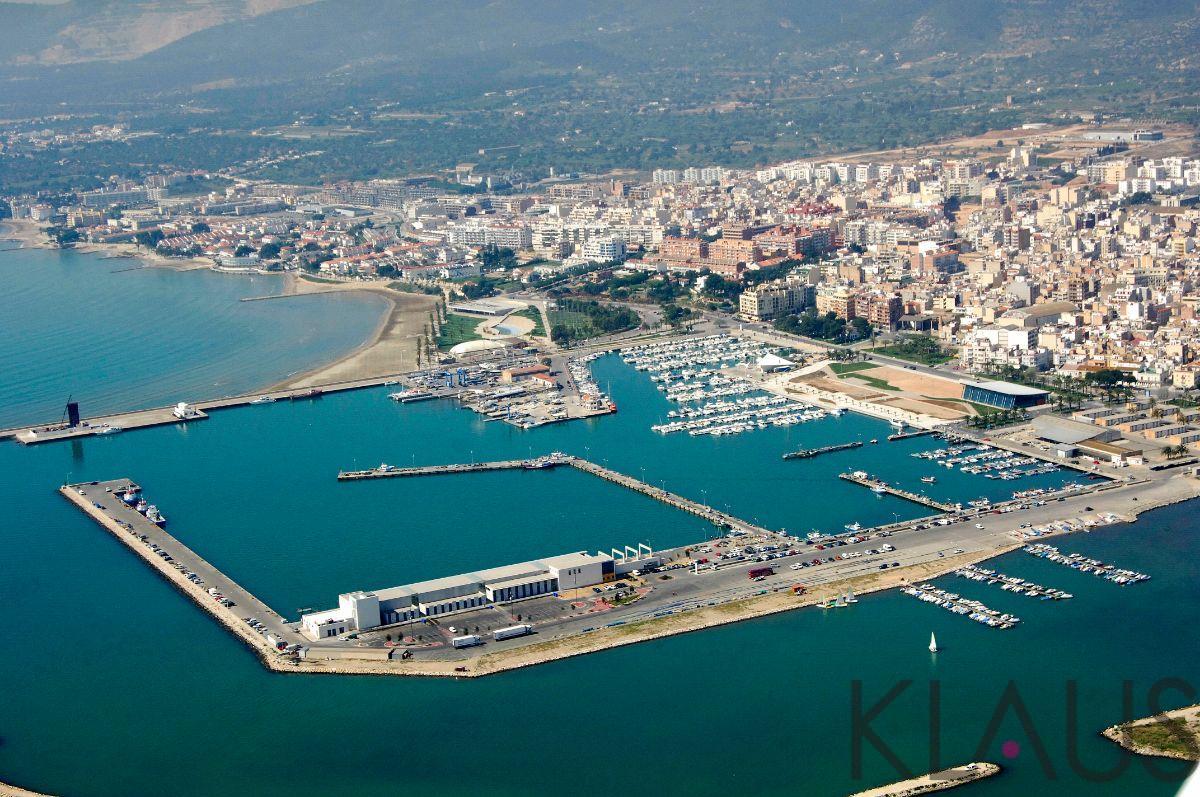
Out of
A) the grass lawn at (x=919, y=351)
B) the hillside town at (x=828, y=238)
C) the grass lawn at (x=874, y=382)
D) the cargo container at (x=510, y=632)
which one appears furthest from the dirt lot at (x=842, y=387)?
the cargo container at (x=510, y=632)

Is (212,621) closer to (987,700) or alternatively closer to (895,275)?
(987,700)

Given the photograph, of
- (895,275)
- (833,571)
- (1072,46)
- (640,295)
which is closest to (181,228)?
(640,295)

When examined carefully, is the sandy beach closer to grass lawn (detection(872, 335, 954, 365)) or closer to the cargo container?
grass lawn (detection(872, 335, 954, 365))

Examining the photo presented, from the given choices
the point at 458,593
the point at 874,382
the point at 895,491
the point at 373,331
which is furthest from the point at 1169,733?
the point at 373,331

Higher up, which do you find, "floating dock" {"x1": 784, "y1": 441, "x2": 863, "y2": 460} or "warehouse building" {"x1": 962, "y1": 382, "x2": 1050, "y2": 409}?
"warehouse building" {"x1": 962, "y1": 382, "x2": 1050, "y2": 409}

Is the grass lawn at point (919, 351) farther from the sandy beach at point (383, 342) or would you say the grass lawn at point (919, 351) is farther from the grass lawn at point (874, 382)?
the sandy beach at point (383, 342)

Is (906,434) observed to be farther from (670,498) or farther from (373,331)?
(373,331)

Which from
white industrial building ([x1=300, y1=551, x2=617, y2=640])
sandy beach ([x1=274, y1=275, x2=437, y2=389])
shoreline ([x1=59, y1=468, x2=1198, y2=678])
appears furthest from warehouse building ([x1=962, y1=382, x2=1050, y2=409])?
sandy beach ([x1=274, y1=275, x2=437, y2=389])
